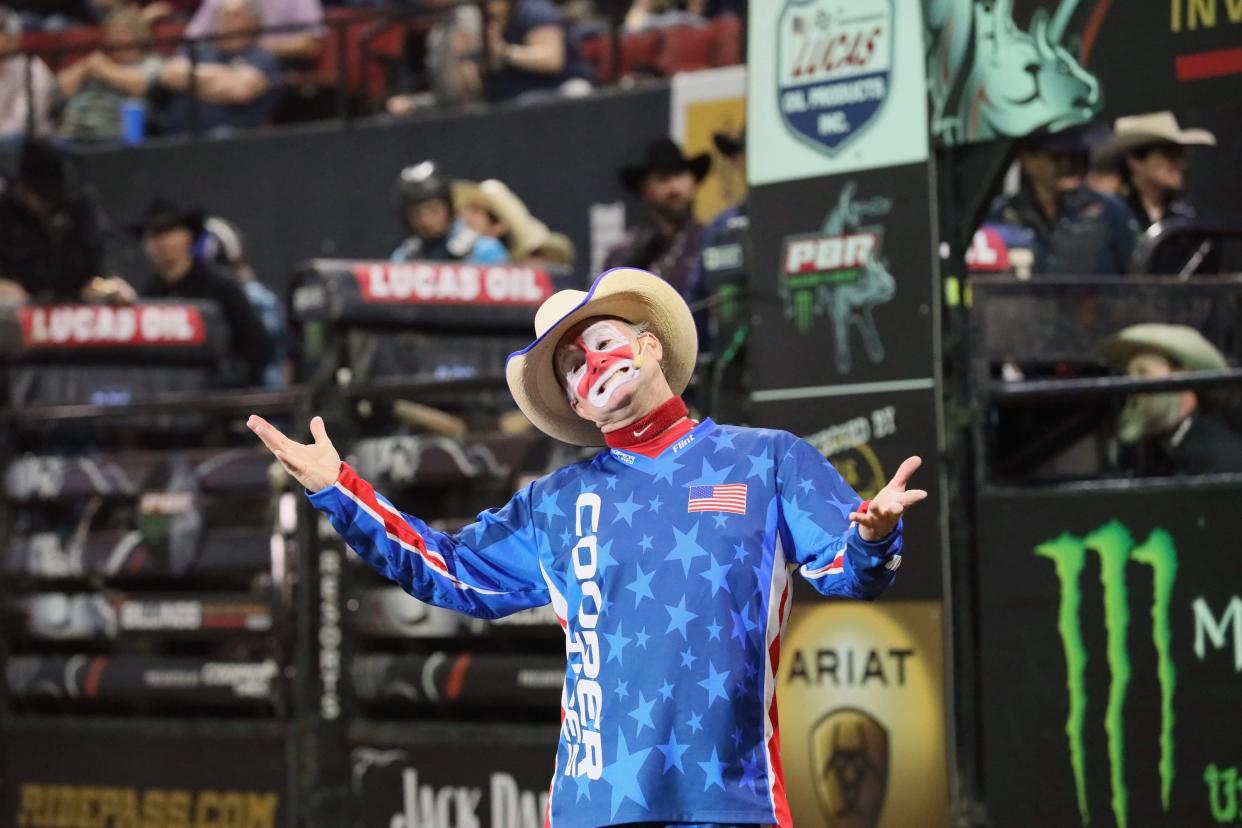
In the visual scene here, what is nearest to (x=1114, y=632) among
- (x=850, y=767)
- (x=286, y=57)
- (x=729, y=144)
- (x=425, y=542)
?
(x=850, y=767)

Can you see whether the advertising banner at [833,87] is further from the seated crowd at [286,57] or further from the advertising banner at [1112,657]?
the seated crowd at [286,57]

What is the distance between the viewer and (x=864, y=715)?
5910mm

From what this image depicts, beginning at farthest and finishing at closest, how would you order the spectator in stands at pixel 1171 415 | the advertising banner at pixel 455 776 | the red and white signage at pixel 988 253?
the red and white signage at pixel 988 253 < the advertising banner at pixel 455 776 < the spectator in stands at pixel 1171 415

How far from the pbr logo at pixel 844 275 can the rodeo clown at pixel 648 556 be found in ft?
4.63

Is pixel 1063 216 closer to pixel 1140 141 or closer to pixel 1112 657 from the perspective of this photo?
pixel 1140 141

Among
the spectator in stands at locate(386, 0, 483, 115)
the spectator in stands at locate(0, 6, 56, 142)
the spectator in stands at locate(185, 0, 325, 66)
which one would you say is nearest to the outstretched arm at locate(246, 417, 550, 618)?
the spectator in stands at locate(386, 0, 483, 115)

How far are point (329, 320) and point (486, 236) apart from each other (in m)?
2.66

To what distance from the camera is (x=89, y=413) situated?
8.16m

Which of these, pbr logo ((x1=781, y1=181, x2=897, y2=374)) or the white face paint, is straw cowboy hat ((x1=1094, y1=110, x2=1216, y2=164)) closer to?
pbr logo ((x1=781, y1=181, x2=897, y2=374))

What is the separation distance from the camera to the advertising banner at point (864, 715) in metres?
5.82

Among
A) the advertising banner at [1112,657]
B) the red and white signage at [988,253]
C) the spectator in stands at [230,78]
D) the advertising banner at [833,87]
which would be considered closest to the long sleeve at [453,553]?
the advertising banner at [1112,657]

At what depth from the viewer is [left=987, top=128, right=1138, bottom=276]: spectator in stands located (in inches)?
301

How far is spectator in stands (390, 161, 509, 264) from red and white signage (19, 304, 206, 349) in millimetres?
1068

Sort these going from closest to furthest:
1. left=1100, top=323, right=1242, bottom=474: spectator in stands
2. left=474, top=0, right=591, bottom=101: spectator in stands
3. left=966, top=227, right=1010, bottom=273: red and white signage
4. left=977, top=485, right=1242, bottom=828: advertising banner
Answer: left=977, top=485, right=1242, bottom=828: advertising banner
left=1100, top=323, right=1242, bottom=474: spectator in stands
left=966, top=227, right=1010, bottom=273: red and white signage
left=474, top=0, right=591, bottom=101: spectator in stands
